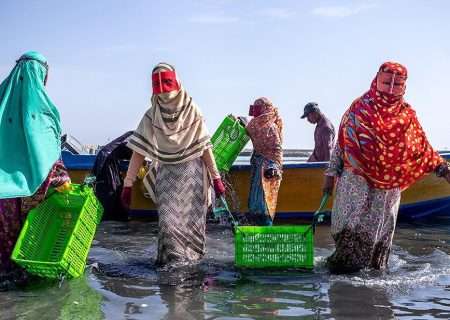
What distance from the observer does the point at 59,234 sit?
5.59 m

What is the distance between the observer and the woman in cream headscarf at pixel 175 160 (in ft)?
18.3

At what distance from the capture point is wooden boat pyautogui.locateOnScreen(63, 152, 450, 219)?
31.1 ft

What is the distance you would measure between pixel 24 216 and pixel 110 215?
4695 mm

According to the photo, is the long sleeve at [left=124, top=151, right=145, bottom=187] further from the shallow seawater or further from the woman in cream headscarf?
the shallow seawater

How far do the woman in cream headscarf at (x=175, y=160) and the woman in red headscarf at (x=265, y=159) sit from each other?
7.70ft

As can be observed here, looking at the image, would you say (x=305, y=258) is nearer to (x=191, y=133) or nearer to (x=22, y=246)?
(x=191, y=133)

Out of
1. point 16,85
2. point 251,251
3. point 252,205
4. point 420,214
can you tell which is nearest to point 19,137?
point 16,85

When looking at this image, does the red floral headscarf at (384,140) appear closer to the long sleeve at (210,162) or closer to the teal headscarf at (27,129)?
the long sleeve at (210,162)

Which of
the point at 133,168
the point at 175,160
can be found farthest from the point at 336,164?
the point at 133,168

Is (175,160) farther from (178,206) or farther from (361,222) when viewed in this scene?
(361,222)

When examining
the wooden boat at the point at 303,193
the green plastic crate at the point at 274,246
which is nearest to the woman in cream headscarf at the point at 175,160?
the green plastic crate at the point at 274,246

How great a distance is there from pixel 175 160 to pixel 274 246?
1.26 m

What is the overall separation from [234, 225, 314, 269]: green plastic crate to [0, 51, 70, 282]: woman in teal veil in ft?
5.75

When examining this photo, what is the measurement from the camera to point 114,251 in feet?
22.8
